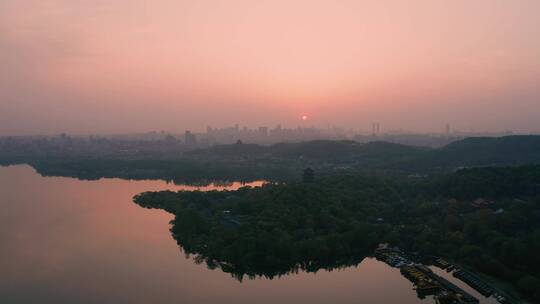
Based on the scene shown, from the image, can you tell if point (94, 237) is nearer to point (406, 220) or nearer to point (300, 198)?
point (300, 198)

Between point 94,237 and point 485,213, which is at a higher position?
point 485,213

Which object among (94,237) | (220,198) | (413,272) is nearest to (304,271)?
(413,272)

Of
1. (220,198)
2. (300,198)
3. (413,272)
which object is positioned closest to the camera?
(413,272)

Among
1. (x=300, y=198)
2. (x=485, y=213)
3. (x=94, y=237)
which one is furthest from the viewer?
(x=300, y=198)

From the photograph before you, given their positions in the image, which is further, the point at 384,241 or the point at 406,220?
the point at 406,220

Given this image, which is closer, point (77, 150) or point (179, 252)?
point (179, 252)

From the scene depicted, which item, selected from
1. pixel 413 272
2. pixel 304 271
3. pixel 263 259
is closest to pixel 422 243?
pixel 413 272

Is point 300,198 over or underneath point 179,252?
over

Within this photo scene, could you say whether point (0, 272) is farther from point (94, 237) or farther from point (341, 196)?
point (341, 196)

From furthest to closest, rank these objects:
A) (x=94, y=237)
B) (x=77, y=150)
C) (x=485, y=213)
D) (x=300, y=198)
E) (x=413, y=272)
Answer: (x=77, y=150) → (x=300, y=198) → (x=94, y=237) → (x=485, y=213) → (x=413, y=272)
